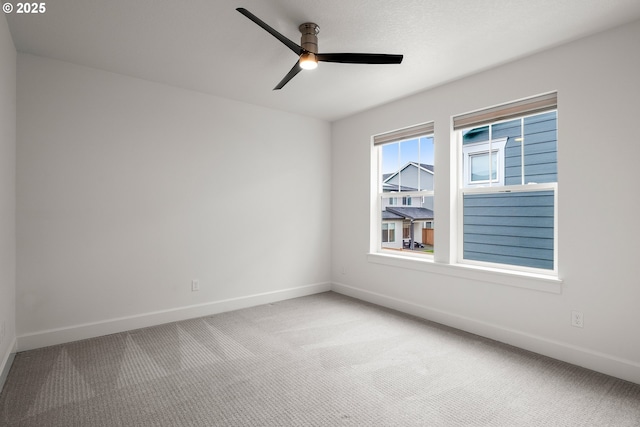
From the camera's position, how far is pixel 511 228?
324 cm

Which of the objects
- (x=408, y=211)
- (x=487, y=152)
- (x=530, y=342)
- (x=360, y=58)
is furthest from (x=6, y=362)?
(x=487, y=152)

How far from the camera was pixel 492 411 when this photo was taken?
2.04 meters

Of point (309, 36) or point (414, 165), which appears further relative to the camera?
point (414, 165)

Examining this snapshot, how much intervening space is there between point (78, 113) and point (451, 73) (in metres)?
3.61

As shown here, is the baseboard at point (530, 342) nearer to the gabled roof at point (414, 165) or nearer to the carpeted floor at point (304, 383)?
the carpeted floor at point (304, 383)

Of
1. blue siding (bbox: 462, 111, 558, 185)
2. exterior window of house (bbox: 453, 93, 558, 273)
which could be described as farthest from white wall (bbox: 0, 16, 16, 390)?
blue siding (bbox: 462, 111, 558, 185)

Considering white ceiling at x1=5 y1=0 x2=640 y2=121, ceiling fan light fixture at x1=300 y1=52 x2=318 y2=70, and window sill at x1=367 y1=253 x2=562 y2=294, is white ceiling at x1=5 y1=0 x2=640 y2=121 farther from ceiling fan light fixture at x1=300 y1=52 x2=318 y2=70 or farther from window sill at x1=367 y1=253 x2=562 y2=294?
window sill at x1=367 y1=253 x2=562 y2=294

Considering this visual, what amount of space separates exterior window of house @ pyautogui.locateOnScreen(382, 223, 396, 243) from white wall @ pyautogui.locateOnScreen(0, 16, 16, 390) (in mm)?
3847

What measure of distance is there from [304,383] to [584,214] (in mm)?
2524

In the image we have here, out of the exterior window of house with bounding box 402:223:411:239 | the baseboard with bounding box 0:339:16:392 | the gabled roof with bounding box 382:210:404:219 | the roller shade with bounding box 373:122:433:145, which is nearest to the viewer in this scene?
the baseboard with bounding box 0:339:16:392

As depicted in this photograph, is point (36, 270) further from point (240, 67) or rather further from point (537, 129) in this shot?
point (537, 129)

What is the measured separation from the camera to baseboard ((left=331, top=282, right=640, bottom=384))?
A: 2436 millimetres

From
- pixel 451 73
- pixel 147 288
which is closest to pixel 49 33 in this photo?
pixel 147 288

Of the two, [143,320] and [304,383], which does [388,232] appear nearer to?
[304,383]
